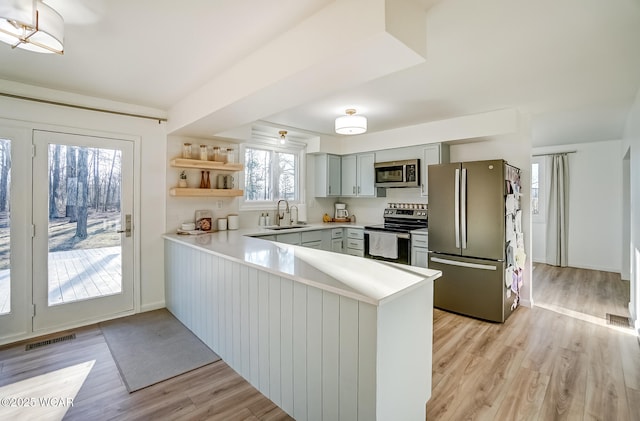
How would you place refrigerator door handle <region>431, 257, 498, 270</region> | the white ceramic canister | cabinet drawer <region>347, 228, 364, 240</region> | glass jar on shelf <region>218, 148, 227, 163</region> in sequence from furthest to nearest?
1. cabinet drawer <region>347, 228, 364, 240</region>
2. the white ceramic canister
3. glass jar on shelf <region>218, 148, 227, 163</region>
4. refrigerator door handle <region>431, 257, 498, 270</region>

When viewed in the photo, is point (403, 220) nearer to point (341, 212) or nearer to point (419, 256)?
point (419, 256)

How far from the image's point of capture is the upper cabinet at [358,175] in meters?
4.98

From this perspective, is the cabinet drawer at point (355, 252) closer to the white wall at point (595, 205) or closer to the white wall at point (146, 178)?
the white wall at point (146, 178)

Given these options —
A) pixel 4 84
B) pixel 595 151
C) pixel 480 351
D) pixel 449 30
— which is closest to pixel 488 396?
pixel 480 351

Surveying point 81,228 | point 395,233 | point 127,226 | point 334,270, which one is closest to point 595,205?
point 395,233

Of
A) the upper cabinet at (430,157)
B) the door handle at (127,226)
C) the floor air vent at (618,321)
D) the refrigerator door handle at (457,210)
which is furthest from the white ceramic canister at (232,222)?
the floor air vent at (618,321)

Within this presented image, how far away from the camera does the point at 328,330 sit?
1.54 metres

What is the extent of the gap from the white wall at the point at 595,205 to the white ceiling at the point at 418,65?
7.66 feet

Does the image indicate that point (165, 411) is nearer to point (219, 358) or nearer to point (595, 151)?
point (219, 358)

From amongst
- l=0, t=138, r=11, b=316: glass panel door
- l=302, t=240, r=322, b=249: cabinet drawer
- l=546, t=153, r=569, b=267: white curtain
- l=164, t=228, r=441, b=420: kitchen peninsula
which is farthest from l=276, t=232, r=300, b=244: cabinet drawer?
l=546, t=153, r=569, b=267: white curtain

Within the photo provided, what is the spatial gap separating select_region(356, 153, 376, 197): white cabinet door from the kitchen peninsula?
2861 millimetres

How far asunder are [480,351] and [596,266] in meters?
4.68

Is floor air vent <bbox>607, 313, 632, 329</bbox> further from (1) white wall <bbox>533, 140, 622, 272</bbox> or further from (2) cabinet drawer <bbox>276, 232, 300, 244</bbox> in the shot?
(2) cabinet drawer <bbox>276, 232, 300, 244</bbox>

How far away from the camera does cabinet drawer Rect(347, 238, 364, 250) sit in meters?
4.67
